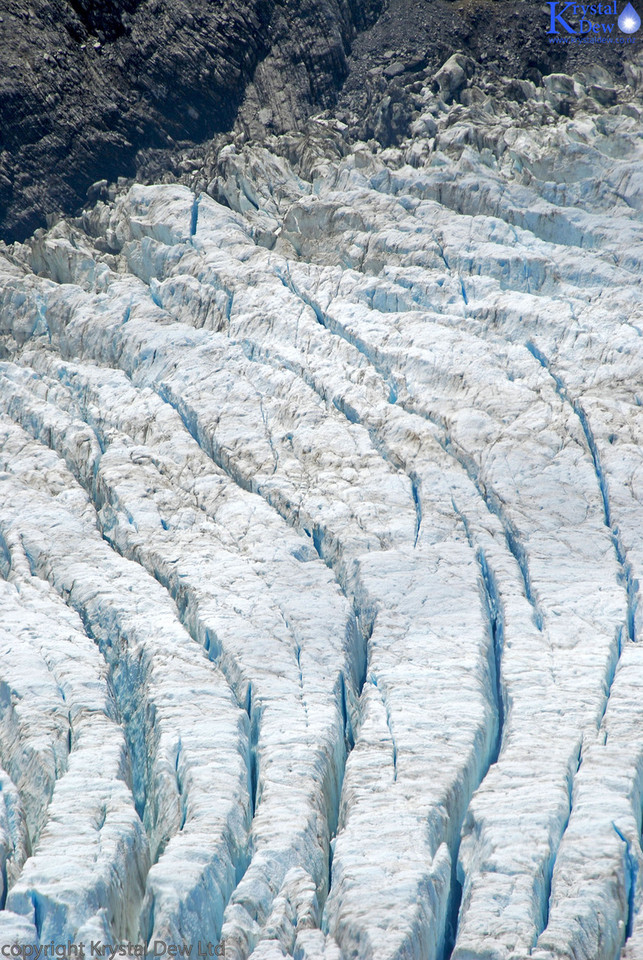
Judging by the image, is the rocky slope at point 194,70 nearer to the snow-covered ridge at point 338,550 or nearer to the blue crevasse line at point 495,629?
the snow-covered ridge at point 338,550

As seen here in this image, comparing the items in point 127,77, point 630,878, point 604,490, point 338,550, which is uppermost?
point 127,77

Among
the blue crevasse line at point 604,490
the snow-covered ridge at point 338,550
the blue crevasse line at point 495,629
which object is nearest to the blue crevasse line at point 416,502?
the snow-covered ridge at point 338,550

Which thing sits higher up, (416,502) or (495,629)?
(416,502)

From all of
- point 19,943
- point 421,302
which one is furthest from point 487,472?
point 19,943

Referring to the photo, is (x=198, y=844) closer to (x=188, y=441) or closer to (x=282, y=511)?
(x=282, y=511)

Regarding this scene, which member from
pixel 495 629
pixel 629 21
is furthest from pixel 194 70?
pixel 495 629

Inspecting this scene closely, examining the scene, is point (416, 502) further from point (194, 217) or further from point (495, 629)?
point (194, 217)
